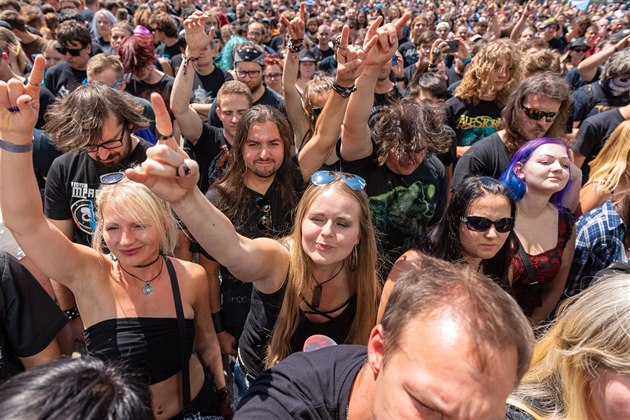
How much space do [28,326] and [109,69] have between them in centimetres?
271

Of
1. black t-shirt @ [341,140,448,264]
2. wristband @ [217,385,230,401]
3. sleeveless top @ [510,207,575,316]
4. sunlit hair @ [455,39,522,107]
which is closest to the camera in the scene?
wristband @ [217,385,230,401]

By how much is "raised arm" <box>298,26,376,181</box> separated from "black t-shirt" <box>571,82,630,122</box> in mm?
3206

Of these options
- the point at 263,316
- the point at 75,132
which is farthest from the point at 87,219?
the point at 263,316

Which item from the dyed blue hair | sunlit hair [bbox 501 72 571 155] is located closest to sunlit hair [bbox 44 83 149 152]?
the dyed blue hair

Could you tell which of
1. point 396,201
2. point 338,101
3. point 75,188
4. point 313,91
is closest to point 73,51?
point 313,91

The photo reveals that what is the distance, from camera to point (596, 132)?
3727mm

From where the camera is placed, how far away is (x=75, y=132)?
2488mm

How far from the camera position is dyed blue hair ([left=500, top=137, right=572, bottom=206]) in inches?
110

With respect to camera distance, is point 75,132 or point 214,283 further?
point 214,283

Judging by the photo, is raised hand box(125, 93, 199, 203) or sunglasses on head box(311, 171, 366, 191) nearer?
raised hand box(125, 93, 199, 203)

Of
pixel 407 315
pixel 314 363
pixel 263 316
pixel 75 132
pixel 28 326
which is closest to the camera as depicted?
pixel 407 315

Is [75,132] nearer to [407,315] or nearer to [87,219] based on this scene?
[87,219]

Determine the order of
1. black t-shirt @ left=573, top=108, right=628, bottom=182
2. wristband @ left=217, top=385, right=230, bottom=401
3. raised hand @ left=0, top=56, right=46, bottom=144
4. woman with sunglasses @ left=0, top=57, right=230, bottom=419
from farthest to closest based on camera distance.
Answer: black t-shirt @ left=573, top=108, right=628, bottom=182 → wristband @ left=217, top=385, right=230, bottom=401 → woman with sunglasses @ left=0, top=57, right=230, bottom=419 → raised hand @ left=0, top=56, right=46, bottom=144

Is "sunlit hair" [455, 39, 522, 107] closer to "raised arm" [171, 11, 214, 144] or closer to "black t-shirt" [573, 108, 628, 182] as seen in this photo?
"black t-shirt" [573, 108, 628, 182]
